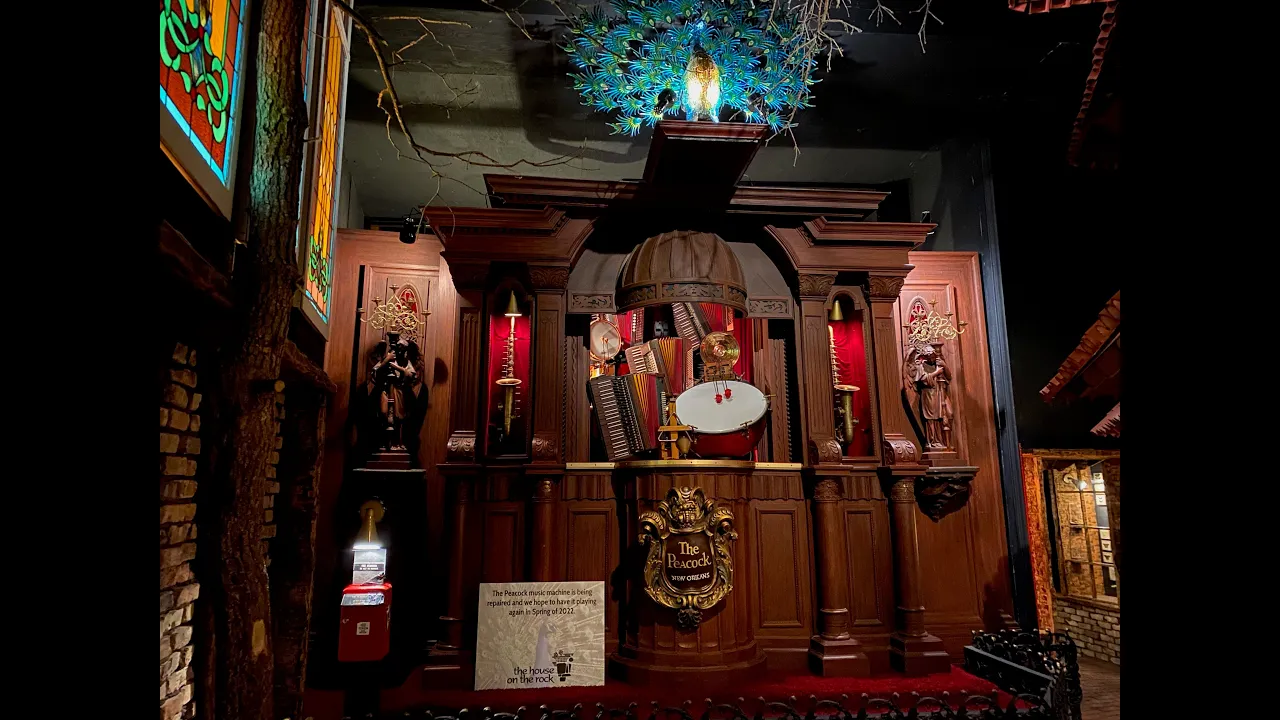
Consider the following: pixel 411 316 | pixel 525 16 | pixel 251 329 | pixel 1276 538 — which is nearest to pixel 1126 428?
pixel 1276 538

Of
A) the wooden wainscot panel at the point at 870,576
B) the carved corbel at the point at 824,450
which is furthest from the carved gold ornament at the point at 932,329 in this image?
the wooden wainscot panel at the point at 870,576

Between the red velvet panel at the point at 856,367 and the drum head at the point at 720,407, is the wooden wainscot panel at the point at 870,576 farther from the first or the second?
the drum head at the point at 720,407

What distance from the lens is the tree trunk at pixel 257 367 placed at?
8.74ft

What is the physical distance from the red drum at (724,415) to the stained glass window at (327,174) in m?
3.07

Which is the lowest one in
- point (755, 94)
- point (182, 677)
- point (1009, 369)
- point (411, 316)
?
point (182, 677)

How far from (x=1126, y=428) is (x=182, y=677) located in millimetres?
3513

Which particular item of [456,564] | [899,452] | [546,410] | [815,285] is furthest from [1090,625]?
[456,564]

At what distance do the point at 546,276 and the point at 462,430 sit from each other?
1480 millimetres

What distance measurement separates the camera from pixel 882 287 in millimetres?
6246

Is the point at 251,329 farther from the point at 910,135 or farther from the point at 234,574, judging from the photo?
the point at 910,135

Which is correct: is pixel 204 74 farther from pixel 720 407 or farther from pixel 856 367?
pixel 856 367

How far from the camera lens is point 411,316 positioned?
6332 millimetres

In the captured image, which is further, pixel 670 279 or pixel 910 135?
pixel 910 135

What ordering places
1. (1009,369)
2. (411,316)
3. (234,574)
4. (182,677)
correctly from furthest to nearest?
(1009,369), (411,316), (182,677), (234,574)
